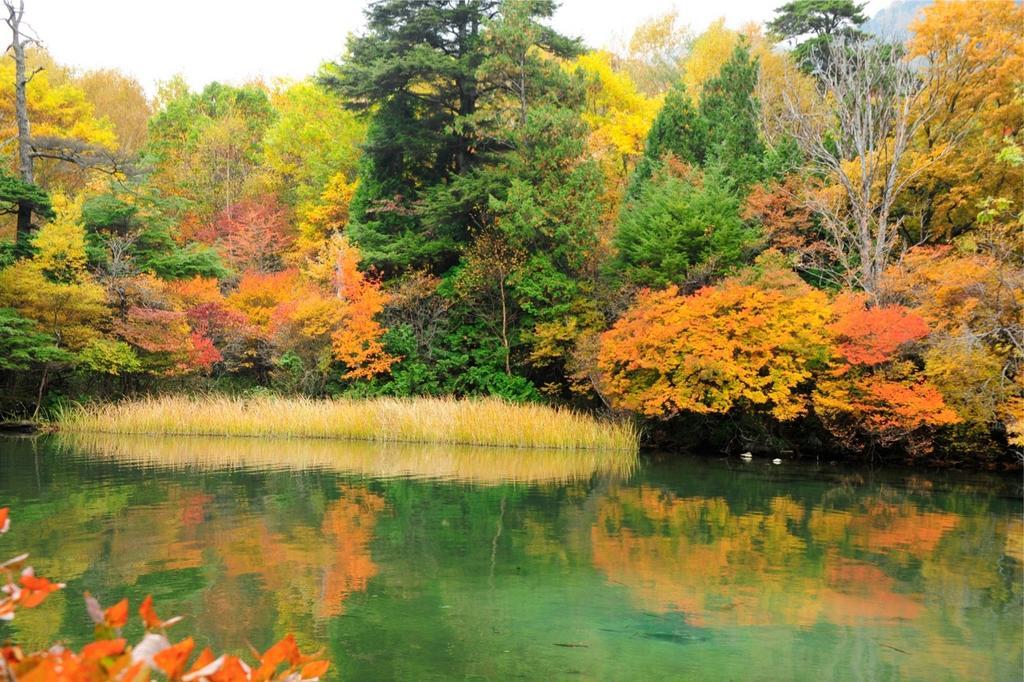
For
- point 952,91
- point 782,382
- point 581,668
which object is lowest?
point 581,668

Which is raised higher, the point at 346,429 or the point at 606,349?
Result: the point at 606,349

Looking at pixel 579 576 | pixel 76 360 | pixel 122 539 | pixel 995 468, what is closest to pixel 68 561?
pixel 122 539

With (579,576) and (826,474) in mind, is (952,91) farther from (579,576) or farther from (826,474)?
(579,576)

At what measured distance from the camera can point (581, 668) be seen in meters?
5.08

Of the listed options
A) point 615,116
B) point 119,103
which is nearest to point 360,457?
point 615,116

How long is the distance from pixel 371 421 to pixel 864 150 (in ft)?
39.8

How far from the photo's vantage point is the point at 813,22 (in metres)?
28.5

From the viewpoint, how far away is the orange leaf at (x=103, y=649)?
55.6 inches

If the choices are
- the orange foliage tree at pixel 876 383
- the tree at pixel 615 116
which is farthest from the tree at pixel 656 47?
the orange foliage tree at pixel 876 383

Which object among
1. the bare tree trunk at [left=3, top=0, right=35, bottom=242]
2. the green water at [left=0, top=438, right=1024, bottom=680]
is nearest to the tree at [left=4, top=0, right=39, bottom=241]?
the bare tree trunk at [left=3, top=0, right=35, bottom=242]

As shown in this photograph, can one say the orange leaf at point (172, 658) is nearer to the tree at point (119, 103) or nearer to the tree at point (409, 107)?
the tree at point (409, 107)

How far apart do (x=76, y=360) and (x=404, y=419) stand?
26.3ft

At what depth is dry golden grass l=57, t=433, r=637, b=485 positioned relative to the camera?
44.8ft

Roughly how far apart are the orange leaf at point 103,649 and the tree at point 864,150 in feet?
57.2
